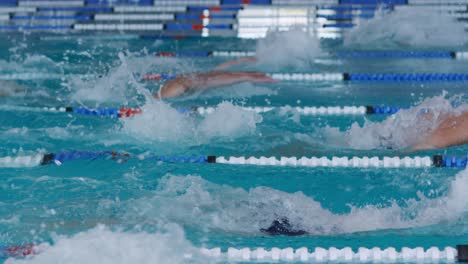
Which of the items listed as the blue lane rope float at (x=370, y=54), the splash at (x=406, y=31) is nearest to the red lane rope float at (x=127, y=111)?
the blue lane rope float at (x=370, y=54)

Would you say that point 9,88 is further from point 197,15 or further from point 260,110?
point 197,15

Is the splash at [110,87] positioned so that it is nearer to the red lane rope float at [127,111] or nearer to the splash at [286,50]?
the red lane rope float at [127,111]

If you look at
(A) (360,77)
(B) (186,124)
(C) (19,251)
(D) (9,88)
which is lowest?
(C) (19,251)

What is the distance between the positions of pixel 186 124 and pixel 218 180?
81cm

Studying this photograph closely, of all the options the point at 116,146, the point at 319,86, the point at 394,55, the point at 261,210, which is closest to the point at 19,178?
the point at 116,146

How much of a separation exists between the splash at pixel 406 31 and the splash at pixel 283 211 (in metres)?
4.78

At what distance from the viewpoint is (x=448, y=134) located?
4203mm

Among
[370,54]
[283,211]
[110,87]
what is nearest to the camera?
[283,211]

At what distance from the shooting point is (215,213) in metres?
3.31

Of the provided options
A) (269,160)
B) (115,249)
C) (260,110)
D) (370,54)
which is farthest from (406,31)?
(115,249)

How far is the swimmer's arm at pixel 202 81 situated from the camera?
566 cm

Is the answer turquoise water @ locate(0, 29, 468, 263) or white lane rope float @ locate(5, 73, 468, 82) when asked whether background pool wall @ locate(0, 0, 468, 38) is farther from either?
turquoise water @ locate(0, 29, 468, 263)

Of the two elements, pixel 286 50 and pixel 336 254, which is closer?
pixel 336 254

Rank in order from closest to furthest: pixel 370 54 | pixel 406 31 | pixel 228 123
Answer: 1. pixel 228 123
2. pixel 370 54
3. pixel 406 31
